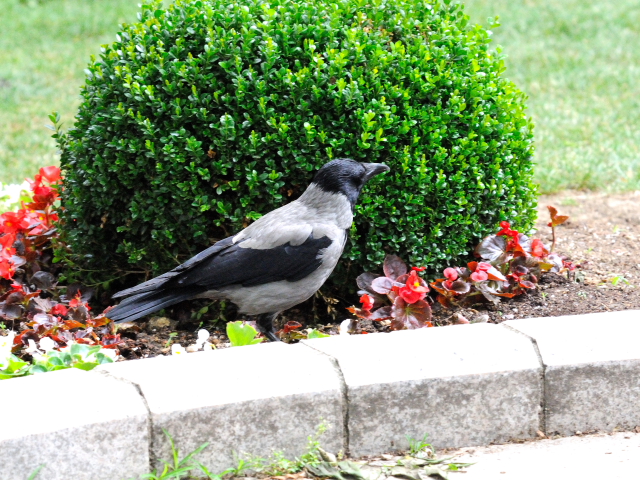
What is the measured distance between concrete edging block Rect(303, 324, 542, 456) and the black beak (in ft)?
2.89

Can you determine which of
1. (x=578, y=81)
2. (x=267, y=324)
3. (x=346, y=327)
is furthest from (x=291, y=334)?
(x=578, y=81)

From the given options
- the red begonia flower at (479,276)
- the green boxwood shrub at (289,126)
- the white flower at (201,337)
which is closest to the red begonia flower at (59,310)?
the green boxwood shrub at (289,126)

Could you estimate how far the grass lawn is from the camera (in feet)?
24.3

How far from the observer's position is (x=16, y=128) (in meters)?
8.78

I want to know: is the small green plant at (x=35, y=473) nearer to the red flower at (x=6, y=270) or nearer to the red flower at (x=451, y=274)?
the red flower at (x=6, y=270)

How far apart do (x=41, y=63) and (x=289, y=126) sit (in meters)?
8.50

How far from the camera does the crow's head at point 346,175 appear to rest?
3.69m

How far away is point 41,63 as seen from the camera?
1142 centimetres

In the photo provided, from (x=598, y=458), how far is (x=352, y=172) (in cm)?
152

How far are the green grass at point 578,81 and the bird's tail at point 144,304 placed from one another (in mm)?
3858

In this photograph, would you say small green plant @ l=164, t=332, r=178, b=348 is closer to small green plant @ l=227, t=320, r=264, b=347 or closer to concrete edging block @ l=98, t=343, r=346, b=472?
small green plant @ l=227, t=320, r=264, b=347

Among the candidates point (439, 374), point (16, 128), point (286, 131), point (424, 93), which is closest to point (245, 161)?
point (286, 131)

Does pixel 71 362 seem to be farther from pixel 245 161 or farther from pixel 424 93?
pixel 424 93

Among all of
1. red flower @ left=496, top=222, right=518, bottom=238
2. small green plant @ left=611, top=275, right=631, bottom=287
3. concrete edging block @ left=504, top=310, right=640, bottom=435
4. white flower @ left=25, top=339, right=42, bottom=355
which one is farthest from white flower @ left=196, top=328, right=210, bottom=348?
small green plant @ left=611, top=275, right=631, bottom=287
